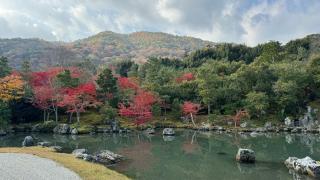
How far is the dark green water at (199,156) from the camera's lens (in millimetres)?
24859

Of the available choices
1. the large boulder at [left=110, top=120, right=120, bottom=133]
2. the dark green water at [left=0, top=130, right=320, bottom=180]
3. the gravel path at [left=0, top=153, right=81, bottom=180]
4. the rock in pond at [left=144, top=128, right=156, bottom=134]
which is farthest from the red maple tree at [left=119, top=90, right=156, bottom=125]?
the gravel path at [left=0, top=153, right=81, bottom=180]

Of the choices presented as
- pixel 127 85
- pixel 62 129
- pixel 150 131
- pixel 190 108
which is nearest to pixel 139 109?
pixel 150 131

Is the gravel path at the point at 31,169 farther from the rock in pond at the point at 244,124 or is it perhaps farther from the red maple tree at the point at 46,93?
the rock in pond at the point at 244,124

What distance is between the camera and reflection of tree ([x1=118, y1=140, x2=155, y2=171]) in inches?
1080

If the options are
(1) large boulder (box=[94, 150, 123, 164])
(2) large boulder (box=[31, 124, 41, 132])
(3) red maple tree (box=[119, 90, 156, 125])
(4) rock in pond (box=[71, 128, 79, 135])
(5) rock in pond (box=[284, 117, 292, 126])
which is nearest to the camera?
(1) large boulder (box=[94, 150, 123, 164])

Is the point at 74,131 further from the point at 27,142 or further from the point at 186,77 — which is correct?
the point at 186,77

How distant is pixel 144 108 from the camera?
59781 mm

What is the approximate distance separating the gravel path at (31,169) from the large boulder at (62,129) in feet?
94.2

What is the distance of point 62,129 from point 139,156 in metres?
24.8

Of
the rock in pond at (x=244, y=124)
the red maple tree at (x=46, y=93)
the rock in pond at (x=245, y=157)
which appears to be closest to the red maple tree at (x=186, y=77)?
the rock in pond at (x=244, y=124)

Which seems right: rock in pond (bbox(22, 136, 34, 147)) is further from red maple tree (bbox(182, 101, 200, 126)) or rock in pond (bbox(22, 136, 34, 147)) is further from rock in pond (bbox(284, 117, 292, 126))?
rock in pond (bbox(284, 117, 292, 126))

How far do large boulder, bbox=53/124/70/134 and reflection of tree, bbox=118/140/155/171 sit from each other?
14.5m

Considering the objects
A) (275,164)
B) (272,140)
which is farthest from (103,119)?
(275,164)

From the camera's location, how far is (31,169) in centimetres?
2044
